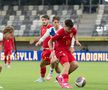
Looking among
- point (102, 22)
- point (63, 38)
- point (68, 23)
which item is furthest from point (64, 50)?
point (102, 22)

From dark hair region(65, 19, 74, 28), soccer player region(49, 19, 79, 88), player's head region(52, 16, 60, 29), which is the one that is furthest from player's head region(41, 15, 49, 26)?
dark hair region(65, 19, 74, 28)

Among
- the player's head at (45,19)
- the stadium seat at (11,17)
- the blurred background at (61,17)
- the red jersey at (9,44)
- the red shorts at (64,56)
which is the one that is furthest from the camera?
the stadium seat at (11,17)

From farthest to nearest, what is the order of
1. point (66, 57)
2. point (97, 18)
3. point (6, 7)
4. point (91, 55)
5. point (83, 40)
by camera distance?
point (6, 7), point (97, 18), point (83, 40), point (91, 55), point (66, 57)

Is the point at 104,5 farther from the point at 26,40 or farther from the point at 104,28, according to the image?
the point at 26,40

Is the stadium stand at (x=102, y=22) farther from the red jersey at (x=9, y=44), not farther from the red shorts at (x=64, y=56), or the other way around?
the red shorts at (x=64, y=56)

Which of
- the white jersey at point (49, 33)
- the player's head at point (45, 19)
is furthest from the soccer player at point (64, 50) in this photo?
the player's head at point (45, 19)

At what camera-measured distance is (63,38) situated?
584 inches

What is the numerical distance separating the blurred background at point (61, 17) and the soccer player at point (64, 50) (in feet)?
84.1

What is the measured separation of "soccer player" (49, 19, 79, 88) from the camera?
14.5 metres

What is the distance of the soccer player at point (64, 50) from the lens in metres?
14.5

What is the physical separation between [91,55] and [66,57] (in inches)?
918

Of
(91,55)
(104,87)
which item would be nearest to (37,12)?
(91,55)

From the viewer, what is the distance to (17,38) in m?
42.2

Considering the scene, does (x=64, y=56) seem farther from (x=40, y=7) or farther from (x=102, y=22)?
(x=40, y=7)
